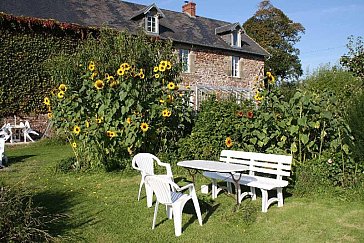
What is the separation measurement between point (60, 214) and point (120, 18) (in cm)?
1624

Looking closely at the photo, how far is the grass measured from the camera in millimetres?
4203

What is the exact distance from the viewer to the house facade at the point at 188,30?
17703 mm

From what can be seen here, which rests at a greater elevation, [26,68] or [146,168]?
[26,68]

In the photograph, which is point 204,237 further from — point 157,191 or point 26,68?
point 26,68

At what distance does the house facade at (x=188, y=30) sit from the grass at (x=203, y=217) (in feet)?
41.4

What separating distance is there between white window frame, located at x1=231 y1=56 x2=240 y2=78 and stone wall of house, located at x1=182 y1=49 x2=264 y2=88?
18cm

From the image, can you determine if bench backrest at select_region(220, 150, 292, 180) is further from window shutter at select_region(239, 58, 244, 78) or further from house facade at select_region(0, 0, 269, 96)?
window shutter at select_region(239, 58, 244, 78)

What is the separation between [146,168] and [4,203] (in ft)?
7.20

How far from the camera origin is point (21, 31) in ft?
52.0

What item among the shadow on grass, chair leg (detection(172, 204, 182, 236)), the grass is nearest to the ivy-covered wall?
the grass

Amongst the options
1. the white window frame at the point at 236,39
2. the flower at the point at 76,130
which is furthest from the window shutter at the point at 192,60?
the flower at the point at 76,130

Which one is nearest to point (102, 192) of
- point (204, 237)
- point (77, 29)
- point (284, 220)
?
point (204, 237)

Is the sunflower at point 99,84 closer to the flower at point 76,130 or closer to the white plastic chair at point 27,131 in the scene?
the flower at point 76,130

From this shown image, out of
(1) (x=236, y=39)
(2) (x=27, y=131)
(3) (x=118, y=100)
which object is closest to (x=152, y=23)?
(1) (x=236, y=39)
